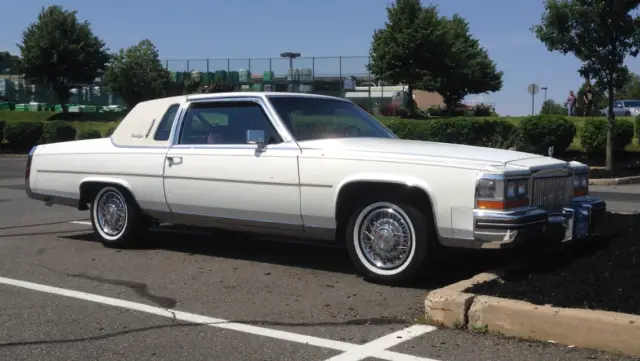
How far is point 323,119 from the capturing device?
7.05 metres

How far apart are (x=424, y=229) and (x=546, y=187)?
1046 millimetres

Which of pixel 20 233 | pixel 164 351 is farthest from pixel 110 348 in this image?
pixel 20 233

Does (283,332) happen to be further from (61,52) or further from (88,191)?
(61,52)

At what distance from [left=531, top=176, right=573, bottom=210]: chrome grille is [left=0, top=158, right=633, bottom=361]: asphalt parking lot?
99 cm

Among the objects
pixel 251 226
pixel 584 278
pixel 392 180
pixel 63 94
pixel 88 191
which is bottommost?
pixel 584 278

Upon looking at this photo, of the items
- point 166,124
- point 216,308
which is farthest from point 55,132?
point 216,308

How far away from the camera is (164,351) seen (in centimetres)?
453

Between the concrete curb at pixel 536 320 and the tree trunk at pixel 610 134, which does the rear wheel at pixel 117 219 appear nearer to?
the concrete curb at pixel 536 320

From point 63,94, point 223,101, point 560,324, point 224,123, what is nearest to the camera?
point 560,324

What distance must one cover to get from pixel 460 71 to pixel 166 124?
1589 inches

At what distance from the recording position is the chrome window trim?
6.70 meters

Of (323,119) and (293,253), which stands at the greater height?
(323,119)

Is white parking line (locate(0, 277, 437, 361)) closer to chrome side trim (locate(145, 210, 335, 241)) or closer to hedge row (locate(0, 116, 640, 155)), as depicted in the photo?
chrome side trim (locate(145, 210, 335, 241))

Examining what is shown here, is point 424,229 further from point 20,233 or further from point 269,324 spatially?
point 20,233
